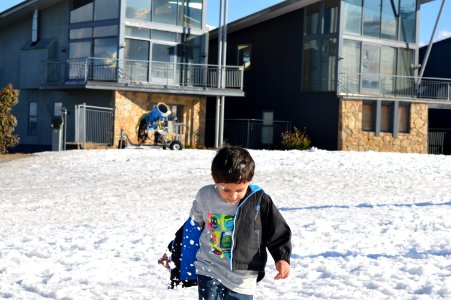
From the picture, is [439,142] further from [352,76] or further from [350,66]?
[350,66]

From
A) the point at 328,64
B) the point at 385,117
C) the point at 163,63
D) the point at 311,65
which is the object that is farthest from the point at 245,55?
the point at 385,117

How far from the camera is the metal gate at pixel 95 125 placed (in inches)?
1126

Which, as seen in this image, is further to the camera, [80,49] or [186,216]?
[80,49]

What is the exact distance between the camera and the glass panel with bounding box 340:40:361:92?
31.2 m

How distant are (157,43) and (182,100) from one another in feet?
8.86

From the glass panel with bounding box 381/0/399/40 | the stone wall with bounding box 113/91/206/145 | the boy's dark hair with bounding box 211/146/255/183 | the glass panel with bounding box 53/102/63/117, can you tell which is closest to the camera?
the boy's dark hair with bounding box 211/146/255/183

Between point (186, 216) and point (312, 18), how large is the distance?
22.4m

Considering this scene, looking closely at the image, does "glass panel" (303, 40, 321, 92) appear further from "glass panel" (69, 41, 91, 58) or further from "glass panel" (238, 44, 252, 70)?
"glass panel" (69, 41, 91, 58)

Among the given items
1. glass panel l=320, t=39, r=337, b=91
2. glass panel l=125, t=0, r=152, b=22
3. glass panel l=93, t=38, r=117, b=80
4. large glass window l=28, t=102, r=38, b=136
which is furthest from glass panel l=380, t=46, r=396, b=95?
large glass window l=28, t=102, r=38, b=136

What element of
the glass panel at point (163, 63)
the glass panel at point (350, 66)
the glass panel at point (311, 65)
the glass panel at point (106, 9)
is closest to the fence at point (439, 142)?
the glass panel at point (350, 66)

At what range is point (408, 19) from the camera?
3309cm

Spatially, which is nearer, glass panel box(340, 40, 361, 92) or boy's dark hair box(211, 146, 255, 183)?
boy's dark hair box(211, 146, 255, 183)

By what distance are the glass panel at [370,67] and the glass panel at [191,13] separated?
24.1ft

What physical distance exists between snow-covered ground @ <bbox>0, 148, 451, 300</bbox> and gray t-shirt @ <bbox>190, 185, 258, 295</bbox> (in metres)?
2.63
